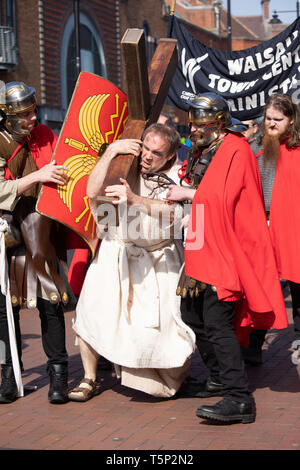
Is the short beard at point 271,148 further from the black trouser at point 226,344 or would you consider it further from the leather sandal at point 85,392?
the leather sandal at point 85,392

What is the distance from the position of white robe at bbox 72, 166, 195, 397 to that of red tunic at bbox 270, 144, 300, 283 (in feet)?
2.40

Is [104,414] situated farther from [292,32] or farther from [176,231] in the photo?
[292,32]

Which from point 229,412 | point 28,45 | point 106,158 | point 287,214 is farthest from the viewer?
point 28,45

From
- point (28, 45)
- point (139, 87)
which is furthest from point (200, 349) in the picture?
point (28, 45)

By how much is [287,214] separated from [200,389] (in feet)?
4.35

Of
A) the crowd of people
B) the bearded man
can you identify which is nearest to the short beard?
the bearded man

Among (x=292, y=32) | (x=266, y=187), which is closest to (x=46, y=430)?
(x=266, y=187)

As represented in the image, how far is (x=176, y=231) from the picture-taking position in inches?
202

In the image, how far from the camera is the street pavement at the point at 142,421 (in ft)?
14.0

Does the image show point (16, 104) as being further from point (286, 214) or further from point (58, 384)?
point (286, 214)

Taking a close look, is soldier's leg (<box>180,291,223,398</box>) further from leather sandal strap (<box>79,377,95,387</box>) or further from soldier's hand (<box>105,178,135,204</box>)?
soldier's hand (<box>105,178,135,204</box>)

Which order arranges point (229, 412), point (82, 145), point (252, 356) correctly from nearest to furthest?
point (229, 412) → point (82, 145) → point (252, 356)

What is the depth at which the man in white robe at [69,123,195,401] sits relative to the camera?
5.02 meters

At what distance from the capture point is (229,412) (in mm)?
4559
